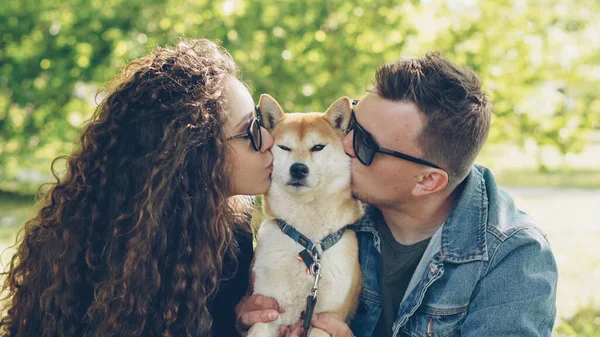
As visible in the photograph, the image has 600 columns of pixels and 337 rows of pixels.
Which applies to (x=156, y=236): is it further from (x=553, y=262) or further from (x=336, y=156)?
(x=553, y=262)

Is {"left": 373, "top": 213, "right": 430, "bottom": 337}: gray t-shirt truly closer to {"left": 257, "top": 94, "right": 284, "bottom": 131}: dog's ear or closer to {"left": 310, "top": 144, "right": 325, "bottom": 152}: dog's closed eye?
{"left": 310, "top": 144, "right": 325, "bottom": 152}: dog's closed eye

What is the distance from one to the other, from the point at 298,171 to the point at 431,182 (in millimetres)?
603

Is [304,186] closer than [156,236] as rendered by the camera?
No

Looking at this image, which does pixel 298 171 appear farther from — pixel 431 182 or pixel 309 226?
pixel 431 182

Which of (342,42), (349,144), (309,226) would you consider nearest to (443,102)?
(349,144)

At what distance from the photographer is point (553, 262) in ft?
8.27

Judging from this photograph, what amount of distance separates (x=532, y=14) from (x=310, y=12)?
2007 millimetres

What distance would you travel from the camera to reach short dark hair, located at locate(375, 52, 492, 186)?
8.92 feet

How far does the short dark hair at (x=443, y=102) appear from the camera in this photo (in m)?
2.72

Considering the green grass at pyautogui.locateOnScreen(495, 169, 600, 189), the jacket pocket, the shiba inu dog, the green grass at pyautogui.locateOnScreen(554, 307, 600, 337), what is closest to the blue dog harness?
the shiba inu dog

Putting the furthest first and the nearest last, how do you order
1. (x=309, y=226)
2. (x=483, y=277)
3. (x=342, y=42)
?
(x=342, y=42) → (x=309, y=226) → (x=483, y=277)

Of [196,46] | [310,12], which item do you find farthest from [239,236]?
[310,12]

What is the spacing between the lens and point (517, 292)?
2422 millimetres

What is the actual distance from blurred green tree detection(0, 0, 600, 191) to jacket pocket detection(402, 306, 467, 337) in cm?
261
